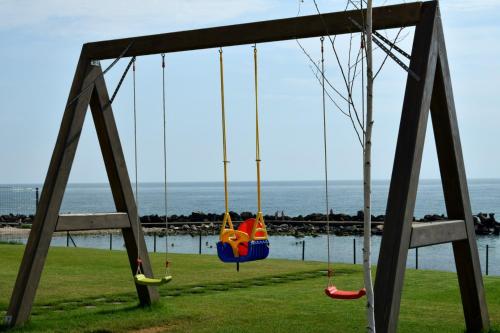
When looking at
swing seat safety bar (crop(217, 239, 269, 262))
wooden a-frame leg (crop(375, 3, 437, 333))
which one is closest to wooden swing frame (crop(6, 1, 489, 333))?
wooden a-frame leg (crop(375, 3, 437, 333))

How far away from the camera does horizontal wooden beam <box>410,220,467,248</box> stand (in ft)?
27.9

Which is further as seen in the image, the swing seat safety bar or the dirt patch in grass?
the dirt patch in grass

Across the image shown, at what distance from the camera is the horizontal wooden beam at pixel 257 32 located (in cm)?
871

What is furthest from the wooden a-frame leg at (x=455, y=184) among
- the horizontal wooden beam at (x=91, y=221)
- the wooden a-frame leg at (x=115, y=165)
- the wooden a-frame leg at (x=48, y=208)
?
the wooden a-frame leg at (x=48, y=208)

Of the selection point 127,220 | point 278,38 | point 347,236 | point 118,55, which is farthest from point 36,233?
point 347,236

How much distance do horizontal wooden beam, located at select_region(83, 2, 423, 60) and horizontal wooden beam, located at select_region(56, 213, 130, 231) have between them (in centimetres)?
206

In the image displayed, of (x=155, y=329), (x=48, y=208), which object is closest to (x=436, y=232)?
(x=155, y=329)

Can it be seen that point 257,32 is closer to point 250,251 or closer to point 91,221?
point 250,251

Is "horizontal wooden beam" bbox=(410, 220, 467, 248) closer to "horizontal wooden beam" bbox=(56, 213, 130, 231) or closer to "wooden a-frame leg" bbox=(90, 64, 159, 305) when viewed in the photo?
"wooden a-frame leg" bbox=(90, 64, 159, 305)

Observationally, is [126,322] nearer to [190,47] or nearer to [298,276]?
[190,47]

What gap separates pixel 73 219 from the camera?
10836 mm

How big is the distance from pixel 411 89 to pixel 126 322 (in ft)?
15.7

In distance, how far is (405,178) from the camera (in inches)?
324

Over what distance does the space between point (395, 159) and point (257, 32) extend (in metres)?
2.45
